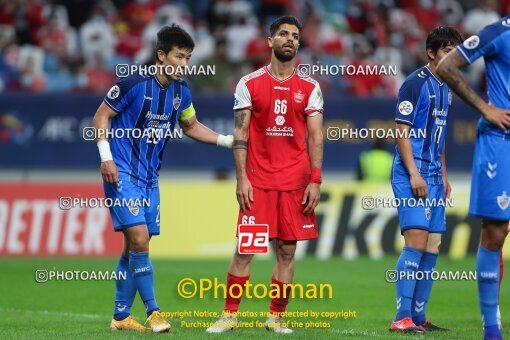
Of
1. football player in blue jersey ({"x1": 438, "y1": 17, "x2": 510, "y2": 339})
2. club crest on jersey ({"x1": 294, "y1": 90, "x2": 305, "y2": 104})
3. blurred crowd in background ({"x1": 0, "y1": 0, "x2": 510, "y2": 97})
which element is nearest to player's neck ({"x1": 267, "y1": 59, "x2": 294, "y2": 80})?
club crest on jersey ({"x1": 294, "y1": 90, "x2": 305, "y2": 104})

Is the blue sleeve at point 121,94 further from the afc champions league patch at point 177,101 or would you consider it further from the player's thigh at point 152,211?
the player's thigh at point 152,211

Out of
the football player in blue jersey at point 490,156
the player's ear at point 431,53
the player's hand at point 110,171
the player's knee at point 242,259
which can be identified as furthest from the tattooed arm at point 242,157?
the football player in blue jersey at point 490,156

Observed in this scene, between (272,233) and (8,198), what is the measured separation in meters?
9.22

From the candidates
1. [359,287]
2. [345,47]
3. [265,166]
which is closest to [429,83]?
[265,166]

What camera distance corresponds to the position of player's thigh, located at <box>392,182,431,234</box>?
966 centimetres

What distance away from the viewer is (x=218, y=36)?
73.6 ft

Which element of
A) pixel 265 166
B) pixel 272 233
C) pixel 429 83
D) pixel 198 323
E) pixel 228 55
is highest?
pixel 228 55

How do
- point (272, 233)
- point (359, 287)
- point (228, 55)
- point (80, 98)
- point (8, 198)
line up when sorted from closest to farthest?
point (272, 233) < point (359, 287) < point (8, 198) < point (80, 98) < point (228, 55)

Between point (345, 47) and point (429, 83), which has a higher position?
point (345, 47)

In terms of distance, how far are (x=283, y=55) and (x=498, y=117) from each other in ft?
7.18

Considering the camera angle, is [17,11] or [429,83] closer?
[429,83]

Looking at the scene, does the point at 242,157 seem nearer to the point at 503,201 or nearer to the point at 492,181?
the point at 492,181

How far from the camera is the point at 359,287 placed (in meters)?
14.0

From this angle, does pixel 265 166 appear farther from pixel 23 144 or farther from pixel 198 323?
pixel 23 144
